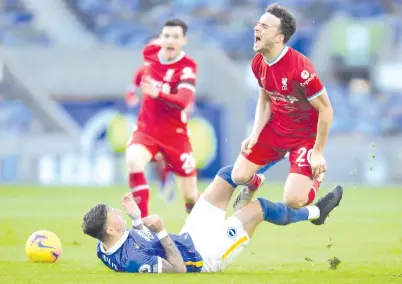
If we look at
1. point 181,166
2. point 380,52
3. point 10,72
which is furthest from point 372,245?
point 380,52

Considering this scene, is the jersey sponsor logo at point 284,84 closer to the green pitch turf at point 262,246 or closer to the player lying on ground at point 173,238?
the player lying on ground at point 173,238

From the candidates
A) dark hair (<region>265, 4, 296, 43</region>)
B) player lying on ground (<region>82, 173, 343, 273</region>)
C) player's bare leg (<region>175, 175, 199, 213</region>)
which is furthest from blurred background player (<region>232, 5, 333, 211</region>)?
player's bare leg (<region>175, 175, 199, 213</region>)

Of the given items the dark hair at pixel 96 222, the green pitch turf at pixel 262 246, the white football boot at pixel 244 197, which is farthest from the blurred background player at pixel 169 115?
the dark hair at pixel 96 222

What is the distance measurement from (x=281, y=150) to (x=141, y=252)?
2100 millimetres

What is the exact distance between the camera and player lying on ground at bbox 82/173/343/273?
304 inches

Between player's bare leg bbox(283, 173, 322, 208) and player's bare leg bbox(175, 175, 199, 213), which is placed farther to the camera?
player's bare leg bbox(175, 175, 199, 213)

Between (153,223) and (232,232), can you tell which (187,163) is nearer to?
(232,232)

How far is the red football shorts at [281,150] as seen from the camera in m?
9.09

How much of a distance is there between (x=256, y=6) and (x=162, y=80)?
772 inches

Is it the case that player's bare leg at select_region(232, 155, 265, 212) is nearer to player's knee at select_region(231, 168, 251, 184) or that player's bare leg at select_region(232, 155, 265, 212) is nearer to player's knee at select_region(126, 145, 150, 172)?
player's knee at select_region(231, 168, 251, 184)

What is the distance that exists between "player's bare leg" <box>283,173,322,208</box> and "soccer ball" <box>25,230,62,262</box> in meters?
2.18

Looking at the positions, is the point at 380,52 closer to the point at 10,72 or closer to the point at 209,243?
the point at 10,72

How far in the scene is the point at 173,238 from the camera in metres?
8.00

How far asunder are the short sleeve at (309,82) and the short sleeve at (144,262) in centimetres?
199
